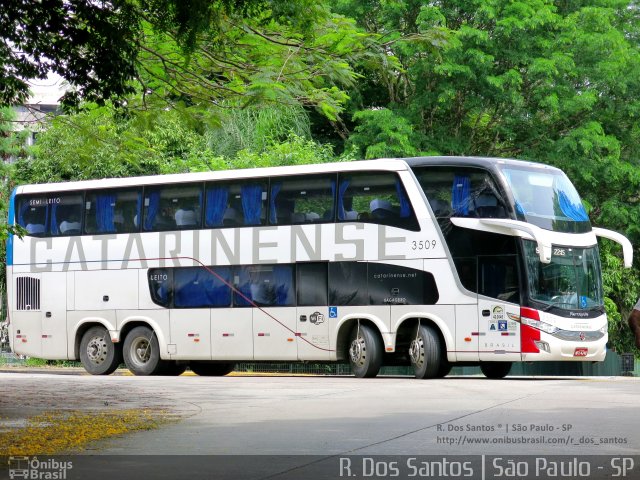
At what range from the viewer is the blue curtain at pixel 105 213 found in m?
30.7

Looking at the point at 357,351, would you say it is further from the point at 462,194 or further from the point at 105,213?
the point at 105,213

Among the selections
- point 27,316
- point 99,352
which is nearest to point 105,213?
point 99,352

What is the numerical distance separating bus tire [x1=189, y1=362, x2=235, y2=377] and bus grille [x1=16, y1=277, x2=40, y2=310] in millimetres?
3835

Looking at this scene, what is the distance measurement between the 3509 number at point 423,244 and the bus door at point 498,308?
→ 3.06 ft

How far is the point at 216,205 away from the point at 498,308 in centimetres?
652

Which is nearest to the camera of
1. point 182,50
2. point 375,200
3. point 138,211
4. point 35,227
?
point 182,50

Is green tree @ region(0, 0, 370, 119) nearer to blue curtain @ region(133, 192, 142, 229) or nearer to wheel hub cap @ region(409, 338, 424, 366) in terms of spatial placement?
wheel hub cap @ region(409, 338, 424, 366)

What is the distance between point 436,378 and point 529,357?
1.95m

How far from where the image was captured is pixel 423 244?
26.8 meters

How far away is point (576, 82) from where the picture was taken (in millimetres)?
42562

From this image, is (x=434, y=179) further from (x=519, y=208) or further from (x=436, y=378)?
(x=436, y=378)

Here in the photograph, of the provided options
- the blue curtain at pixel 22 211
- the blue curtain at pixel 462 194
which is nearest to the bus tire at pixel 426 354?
the blue curtain at pixel 462 194

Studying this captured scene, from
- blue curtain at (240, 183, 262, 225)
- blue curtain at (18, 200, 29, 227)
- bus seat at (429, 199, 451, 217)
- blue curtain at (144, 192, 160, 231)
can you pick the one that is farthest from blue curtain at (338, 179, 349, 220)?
blue curtain at (18, 200, 29, 227)

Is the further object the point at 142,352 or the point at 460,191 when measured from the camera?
the point at 142,352
